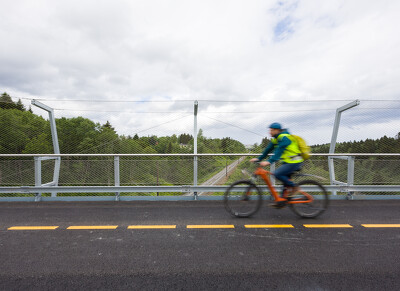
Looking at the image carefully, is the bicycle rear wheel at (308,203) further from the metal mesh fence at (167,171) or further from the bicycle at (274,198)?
the metal mesh fence at (167,171)

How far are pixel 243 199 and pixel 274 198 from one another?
1.99ft

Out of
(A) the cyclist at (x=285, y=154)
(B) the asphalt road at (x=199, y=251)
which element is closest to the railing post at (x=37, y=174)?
(B) the asphalt road at (x=199, y=251)

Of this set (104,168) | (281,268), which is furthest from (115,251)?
(104,168)

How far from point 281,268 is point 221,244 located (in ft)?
2.93

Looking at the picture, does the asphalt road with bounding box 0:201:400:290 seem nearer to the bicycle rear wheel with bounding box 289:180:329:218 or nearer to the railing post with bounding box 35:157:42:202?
the bicycle rear wheel with bounding box 289:180:329:218

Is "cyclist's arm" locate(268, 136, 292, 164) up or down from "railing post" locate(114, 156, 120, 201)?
up

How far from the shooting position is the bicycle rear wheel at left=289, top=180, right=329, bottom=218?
14.3ft

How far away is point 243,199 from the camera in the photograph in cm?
453

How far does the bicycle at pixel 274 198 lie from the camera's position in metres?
4.36

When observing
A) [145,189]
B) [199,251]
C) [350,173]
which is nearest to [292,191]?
[199,251]

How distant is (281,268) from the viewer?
2.59 m

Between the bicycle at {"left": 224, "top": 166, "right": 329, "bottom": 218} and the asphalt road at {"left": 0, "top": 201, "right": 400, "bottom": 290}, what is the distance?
0.63 ft

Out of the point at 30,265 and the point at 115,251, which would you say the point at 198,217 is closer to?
the point at 115,251

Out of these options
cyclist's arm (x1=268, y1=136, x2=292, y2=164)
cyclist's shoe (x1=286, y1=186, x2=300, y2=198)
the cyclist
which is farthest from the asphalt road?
cyclist's arm (x1=268, y1=136, x2=292, y2=164)
